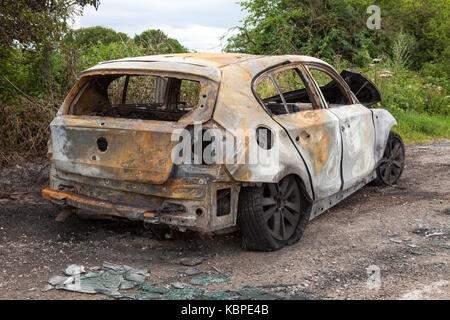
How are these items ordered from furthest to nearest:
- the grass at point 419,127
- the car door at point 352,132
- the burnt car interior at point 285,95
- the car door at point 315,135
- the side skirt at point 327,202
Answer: the grass at point 419,127 → the car door at point 352,132 → the side skirt at point 327,202 → the burnt car interior at point 285,95 → the car door at point 315,135

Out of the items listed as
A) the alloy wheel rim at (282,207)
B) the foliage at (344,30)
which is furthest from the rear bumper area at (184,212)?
the foliage at (344,30)

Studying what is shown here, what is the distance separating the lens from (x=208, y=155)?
429 cm

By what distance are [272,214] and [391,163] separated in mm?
3234

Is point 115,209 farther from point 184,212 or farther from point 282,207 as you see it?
point 282,207

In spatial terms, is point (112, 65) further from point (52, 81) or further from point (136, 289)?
point (52, 81)

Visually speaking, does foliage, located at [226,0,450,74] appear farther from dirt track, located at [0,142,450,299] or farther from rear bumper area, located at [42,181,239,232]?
rear bumper area, located at [42,181,239,232]

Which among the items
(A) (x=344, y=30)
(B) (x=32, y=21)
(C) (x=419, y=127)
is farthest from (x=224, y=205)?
(A) (x=344, y=30)

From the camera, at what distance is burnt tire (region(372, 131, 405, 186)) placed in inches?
284

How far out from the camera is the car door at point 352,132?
5.71 meters

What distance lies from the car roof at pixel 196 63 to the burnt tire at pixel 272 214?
105cm

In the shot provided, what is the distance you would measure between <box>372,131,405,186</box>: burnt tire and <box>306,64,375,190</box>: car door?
740 millimetres

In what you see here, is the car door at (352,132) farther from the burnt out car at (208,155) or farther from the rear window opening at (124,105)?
the rear window opening at (124,105)

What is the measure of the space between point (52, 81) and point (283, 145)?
18.9ft

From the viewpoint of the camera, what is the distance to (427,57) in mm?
21031
